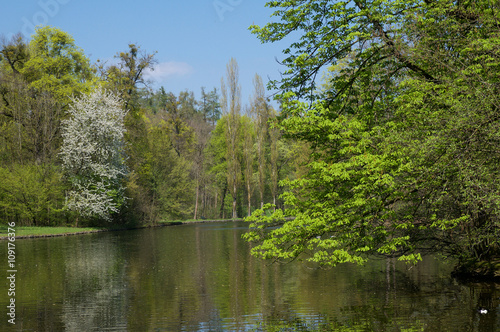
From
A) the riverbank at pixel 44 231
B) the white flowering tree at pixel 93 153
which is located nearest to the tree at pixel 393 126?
the riverbank at pixel 44 231

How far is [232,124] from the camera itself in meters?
64.4

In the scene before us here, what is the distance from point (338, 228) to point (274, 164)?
5149 centimetres

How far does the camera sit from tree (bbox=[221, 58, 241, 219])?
6412 centimetres

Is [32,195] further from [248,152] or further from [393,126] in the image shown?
[393,126]

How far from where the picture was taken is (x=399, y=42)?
11750 millimetres

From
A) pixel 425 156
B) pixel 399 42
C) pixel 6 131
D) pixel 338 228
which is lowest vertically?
pixel 338 228

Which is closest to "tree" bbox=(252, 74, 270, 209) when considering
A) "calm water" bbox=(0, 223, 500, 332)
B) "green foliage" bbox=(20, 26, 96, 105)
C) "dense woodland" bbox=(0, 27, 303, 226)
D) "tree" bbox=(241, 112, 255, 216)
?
"tree" bbox=(241, 112, 255, 216)

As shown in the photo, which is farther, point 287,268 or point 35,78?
point 35,78

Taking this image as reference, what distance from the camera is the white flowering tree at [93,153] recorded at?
4144cm

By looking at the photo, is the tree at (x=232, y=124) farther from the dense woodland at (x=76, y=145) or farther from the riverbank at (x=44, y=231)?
the riverbank at (x=44, y=231)

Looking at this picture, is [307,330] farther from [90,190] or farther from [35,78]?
[35,78]

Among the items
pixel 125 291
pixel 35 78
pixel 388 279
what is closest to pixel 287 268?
pixel 388 279

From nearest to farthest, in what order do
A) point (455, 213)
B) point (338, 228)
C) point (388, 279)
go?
point (338, 228) → point (455, 213) → point (388, 279)

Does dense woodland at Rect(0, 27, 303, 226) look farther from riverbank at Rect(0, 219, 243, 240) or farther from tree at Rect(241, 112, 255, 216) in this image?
tree at Rect(241, 112, 255, 216)
